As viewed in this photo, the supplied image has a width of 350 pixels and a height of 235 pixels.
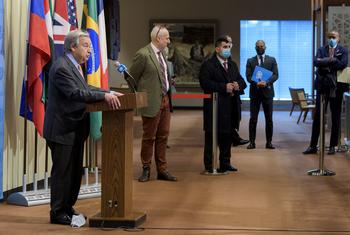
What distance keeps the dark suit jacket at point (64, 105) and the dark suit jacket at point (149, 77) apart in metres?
1.78

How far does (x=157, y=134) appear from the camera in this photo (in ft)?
21.0

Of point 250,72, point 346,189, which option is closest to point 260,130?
point 250,72

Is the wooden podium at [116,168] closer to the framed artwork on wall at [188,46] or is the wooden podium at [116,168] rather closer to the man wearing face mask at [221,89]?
the man wearing face mask at [221,89]

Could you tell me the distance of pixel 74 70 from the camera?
14.3 ft

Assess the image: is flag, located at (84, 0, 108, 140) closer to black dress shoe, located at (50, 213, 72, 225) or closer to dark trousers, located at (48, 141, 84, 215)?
dark trousers, located at (48, 141, 84, 215)

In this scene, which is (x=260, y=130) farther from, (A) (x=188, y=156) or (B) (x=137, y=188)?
(B) (x=137, y=188)

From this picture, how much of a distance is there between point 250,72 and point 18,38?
14.6 feet

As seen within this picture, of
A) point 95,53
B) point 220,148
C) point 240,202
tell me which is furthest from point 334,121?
point 95,53

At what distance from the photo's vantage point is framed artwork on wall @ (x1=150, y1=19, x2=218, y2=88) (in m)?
18.3

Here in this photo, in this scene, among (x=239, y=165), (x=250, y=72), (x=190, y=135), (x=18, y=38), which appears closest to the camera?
(x=18, y=38)

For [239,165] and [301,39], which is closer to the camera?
[239,165]

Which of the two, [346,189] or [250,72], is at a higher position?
[250,72]

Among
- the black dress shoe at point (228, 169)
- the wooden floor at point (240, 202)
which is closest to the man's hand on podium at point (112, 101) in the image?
the wooden floor at point (240, 202)

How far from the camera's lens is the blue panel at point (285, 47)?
725 inches
